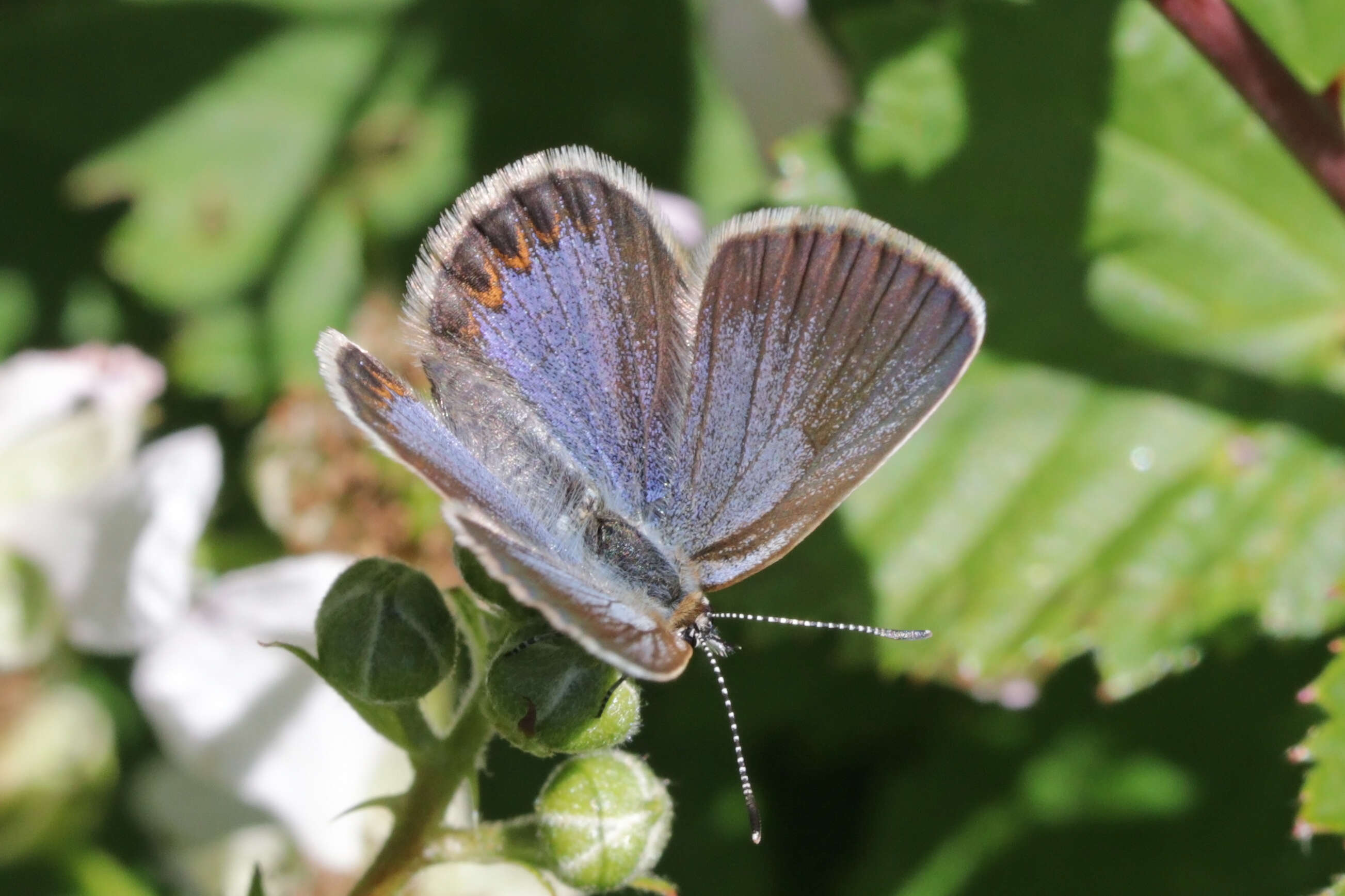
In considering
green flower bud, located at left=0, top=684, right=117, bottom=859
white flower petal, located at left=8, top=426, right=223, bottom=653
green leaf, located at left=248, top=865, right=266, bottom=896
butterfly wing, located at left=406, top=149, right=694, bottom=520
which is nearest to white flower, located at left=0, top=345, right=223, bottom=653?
white flower petal, located at left=8, top=426, right=223, bottom=653

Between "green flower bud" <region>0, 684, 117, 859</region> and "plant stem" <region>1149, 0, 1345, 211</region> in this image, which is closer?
"plant stem" <region>1149, 0, 1345, 211</region>

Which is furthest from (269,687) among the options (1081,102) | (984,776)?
(1081,102)

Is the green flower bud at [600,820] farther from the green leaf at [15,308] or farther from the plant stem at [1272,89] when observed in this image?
the green leaf at [15,308]

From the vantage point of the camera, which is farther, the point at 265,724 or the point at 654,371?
the point at 265,724

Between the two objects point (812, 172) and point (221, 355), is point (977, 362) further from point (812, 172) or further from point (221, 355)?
point (221, 355)

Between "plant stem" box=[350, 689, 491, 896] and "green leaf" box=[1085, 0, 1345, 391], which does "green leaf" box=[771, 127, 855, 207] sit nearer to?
"green leaf" box=[1085, 0, 1345, 391]

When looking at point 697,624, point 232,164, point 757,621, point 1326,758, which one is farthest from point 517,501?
point 232,164

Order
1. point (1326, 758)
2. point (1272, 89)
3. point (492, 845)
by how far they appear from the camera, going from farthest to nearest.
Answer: point (1326, 758), point (1272, 89), point (492, 845)
